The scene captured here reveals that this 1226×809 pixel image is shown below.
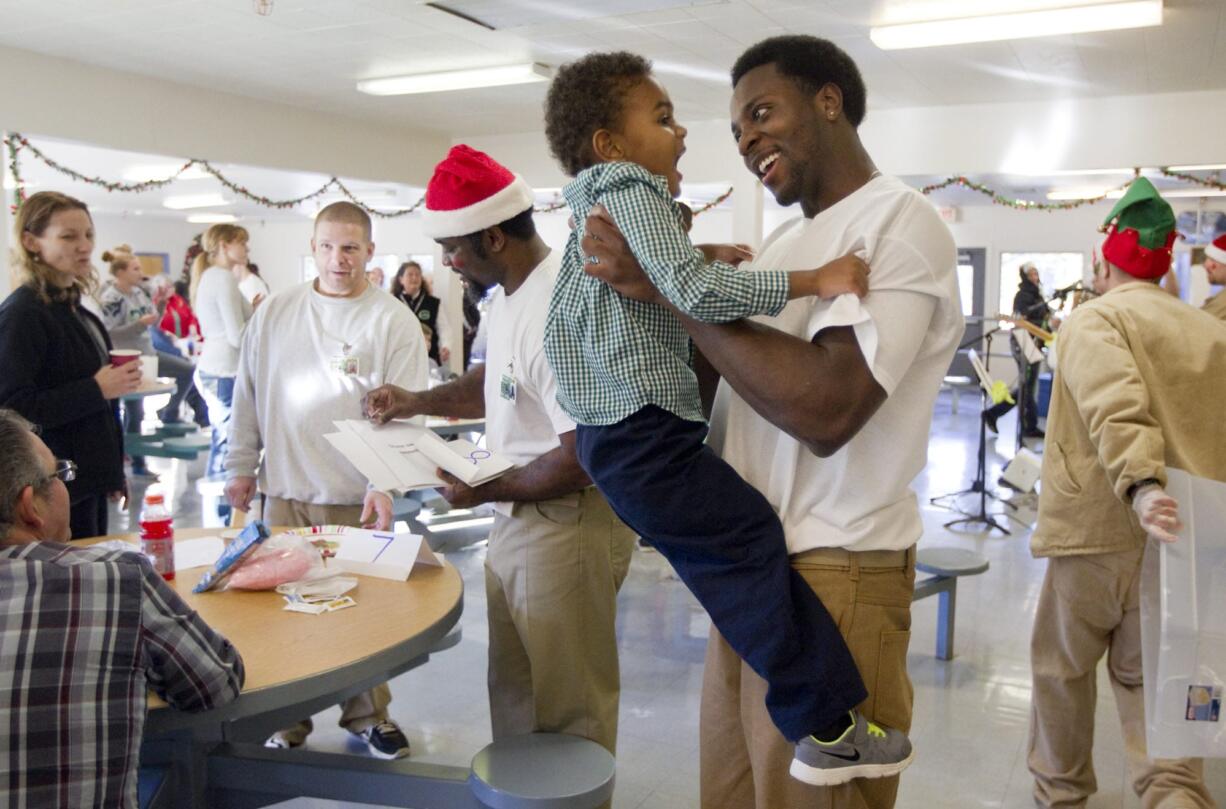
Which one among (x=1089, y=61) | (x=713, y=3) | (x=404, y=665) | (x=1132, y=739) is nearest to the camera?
(x=404, y=665)

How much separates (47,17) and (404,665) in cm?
595

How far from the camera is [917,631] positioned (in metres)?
4.56

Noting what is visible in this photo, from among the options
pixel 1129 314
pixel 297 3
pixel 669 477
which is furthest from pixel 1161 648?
pixel 297 3

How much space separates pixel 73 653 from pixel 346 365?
1613 mm

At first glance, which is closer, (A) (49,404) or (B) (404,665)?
(B) (404,665)

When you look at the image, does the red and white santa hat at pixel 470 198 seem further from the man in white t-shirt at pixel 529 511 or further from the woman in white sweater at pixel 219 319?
the woman in white sweater at pixel 219 319

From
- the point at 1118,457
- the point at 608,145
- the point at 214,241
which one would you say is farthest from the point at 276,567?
the point at 214,241

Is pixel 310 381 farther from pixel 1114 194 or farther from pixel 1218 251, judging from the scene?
pixel 1114 194

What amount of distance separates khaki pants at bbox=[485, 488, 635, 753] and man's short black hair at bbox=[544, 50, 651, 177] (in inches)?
32.1

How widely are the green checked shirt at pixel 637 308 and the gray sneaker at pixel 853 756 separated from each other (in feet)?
1.47

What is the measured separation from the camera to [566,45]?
265 inches

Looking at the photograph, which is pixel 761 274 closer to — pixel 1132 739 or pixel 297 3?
pixel 1132 739

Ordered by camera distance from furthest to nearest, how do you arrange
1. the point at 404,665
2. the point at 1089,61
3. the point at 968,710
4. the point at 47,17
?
the point at 1089,61 < the point at 47,17 < the point at 968,710 < the point at 404,665

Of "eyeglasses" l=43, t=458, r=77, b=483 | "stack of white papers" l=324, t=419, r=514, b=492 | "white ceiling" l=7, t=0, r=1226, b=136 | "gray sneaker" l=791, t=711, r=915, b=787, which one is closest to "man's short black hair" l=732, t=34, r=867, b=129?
"gray sneaker" l=791, t=711, r=915, b=787
